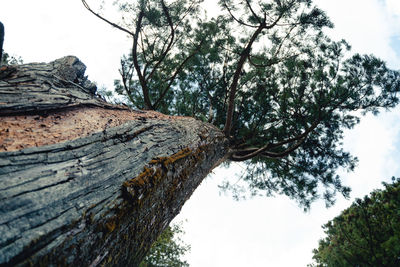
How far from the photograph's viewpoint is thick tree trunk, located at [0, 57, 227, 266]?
2.30ft

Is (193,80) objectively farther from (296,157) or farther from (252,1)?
(296,157)

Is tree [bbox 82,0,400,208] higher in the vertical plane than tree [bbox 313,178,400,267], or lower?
higher

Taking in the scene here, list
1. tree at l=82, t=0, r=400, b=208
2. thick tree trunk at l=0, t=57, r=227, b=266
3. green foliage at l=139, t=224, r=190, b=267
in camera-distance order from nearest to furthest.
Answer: thick tree trunk at l=0, t=57, r=227, b=266
tree at l=82, t=0, r=400, b=208
green foliage at l=139, t=224, r=190, b=267

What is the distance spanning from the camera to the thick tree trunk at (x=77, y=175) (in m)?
0.70

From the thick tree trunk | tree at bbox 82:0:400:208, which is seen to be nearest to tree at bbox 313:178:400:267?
tree at bbox 82:0:400:208

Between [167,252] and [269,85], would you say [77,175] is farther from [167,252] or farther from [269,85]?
[167,252]

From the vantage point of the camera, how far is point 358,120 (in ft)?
Result: 15.3

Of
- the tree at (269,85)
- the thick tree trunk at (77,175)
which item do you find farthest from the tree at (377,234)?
the thick tree trunk at (77,175)

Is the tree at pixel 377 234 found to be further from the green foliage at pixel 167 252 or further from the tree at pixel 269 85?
the green foliage at pixel 167 252

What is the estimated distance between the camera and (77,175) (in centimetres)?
93

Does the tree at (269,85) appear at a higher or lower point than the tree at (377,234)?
higher

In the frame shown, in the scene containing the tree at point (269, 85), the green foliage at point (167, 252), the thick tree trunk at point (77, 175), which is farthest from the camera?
the green foliage at point (167, 252)

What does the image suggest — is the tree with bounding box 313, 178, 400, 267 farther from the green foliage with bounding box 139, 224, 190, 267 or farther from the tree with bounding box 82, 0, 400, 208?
the green foliage with bounding box 139, 224, 190, 267

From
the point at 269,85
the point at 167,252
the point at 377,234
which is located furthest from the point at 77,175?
the point at 167,252
